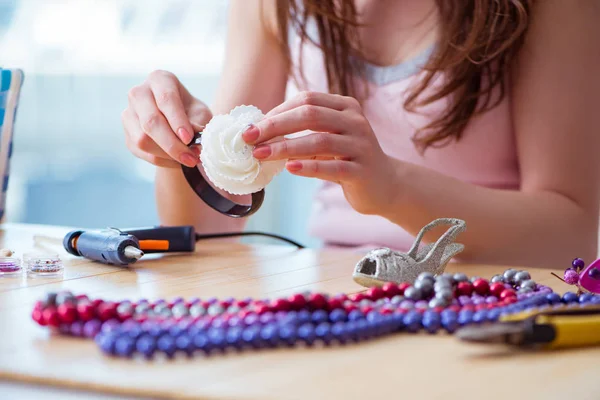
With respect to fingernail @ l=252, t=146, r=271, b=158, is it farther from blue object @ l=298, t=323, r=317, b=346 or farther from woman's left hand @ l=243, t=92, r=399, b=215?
blue object @ l=298, t=323, r=317, b=346

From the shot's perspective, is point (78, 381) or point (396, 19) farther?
point (396, 19)

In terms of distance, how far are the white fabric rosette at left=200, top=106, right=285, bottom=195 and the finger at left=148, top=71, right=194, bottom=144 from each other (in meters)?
0.08

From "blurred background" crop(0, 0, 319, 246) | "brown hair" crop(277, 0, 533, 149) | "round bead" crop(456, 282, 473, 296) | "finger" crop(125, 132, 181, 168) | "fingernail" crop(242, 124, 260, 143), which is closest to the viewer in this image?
"round bead" crop(456, 282, 473, 296)

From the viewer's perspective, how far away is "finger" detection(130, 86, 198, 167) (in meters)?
0.79

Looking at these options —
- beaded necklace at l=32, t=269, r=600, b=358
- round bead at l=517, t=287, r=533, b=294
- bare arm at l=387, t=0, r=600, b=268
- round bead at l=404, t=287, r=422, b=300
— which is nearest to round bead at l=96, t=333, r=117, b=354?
beaded necklace at l=32, t=269, r=600, b=358

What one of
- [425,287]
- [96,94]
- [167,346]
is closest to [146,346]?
[167,346]

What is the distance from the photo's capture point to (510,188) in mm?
1138

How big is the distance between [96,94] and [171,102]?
1.90 m

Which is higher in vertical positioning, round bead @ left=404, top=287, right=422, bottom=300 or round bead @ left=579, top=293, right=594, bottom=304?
round bead @ left=404, top=287, right=422, bottom=300

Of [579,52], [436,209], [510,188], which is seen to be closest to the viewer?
[436,209]

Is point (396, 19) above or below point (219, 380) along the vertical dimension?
above

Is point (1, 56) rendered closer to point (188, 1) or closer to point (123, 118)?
→ point (188, 1)

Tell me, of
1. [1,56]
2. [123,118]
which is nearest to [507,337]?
[123,118]

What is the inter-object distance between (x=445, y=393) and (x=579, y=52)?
2.60ft
